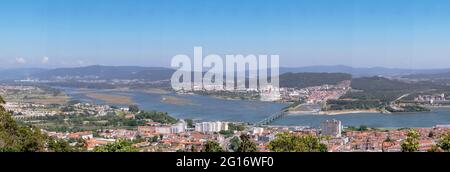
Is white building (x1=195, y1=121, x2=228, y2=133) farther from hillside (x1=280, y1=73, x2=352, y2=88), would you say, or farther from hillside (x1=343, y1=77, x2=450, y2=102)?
hillside (x1=280, y1=73, x2=352, y2=88)

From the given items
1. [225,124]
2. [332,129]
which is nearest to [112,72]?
[225,124]

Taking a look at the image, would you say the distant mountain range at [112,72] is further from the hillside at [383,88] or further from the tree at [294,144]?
the tree at [294,144]

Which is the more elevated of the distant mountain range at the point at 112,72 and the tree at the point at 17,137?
the tree at the point at 17,137

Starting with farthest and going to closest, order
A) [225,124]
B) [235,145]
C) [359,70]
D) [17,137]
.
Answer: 1. [359,70]
2. [225,124]
3. [235,145]
4. [17,137]

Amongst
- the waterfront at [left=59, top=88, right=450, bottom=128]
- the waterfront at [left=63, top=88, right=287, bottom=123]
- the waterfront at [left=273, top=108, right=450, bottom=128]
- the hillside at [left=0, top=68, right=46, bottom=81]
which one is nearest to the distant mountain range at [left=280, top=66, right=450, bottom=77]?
the waterfront at [left=63, top=88, right=287, bottom=123]

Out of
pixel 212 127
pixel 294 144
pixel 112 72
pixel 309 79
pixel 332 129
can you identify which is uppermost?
pixel 294 144

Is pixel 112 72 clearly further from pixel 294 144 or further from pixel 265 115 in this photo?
pixel 294 144

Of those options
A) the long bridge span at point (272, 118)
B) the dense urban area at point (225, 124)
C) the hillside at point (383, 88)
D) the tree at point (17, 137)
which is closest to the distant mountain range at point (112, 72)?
the dense urban area at point (225, 124)
